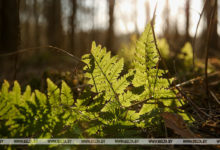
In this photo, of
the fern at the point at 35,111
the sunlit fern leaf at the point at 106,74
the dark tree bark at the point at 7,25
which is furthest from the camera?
the dark tree bark at the point at 7,25

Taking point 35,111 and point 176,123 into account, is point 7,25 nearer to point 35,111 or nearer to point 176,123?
point 35,111

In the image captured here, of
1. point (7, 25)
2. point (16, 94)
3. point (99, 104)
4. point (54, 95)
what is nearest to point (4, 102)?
point (16, 94)

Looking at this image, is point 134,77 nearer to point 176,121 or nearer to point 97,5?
point 176,121

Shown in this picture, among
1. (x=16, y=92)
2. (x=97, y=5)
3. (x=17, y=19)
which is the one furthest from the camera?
(x=97, y=5)

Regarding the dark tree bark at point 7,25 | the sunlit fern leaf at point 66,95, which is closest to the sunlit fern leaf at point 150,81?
A: the sunlit fern leaf at point 66,95

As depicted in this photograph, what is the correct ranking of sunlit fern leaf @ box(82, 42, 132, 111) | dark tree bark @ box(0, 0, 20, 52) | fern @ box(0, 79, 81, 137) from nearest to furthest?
1. fern @ box(0, 79, 81, 137)
2. sunlit fern leaf @ box(82, 42, 132, 111)
3. dark tree bark @ box(0, 0, 20, 52)

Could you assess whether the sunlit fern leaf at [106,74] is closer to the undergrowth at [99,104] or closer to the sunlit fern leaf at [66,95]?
the undergrowth at [99,104]

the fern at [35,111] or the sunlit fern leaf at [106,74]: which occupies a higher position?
the sunlit fern leaf at [106,74]

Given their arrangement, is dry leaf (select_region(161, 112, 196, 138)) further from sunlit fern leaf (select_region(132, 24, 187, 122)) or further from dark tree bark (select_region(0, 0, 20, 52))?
dark tree bark (select_region(0, 0, 20, 52))

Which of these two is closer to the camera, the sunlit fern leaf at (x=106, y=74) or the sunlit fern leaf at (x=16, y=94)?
the sunlit fern leaf at (x=16, y=94)

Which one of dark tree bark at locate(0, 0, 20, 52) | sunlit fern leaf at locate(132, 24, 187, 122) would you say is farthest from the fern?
dark tree bark at locate(0, 0, 20, 52)

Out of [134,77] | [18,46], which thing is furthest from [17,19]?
[134,77]
